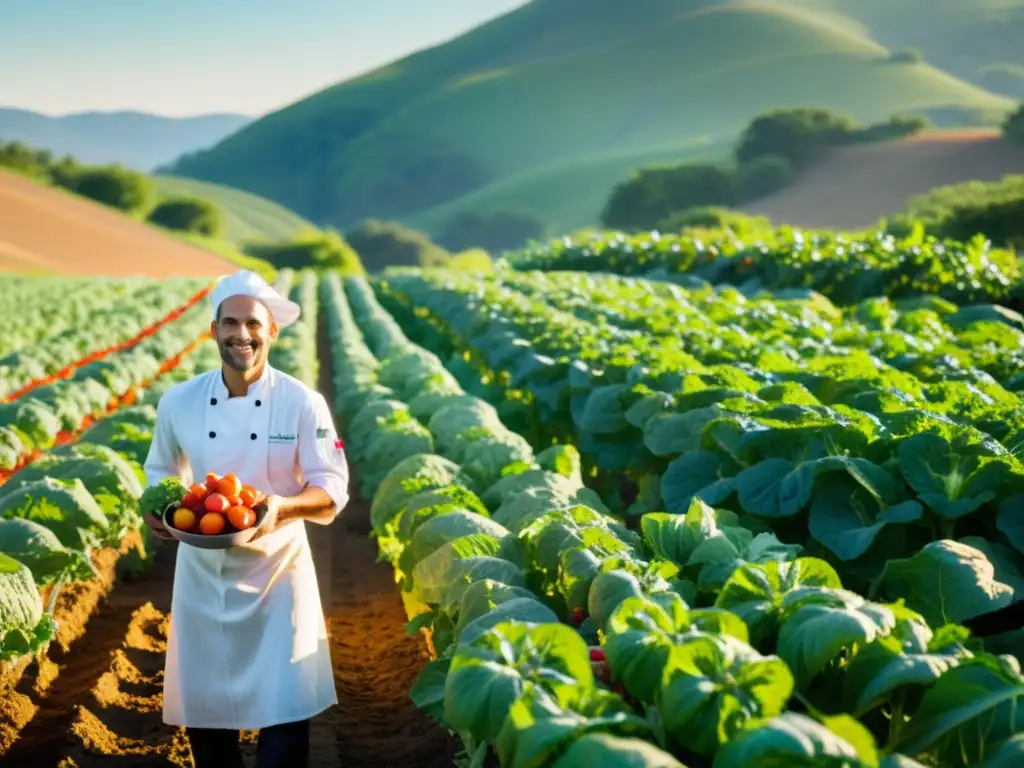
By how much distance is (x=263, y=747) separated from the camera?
12.6ft

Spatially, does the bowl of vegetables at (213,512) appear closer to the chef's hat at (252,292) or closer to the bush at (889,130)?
the chef's hat at (252,292)

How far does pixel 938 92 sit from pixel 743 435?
137 m

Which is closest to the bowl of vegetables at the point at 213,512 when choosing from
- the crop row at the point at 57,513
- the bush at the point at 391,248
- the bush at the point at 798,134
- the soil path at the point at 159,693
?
the crop row at the point at 57,513

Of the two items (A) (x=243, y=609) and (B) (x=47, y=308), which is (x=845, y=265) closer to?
(B) (x=47, y=308)

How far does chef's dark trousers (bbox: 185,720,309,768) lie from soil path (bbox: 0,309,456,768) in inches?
31.3

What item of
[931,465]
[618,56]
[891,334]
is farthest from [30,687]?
[618,56]

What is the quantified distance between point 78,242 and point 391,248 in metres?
36.7


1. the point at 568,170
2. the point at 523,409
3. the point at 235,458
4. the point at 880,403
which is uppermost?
the point at 235,458

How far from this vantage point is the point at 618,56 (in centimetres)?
15888

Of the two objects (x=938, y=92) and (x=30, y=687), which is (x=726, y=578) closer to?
(x=30, y=687)

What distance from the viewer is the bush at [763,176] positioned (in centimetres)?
7481

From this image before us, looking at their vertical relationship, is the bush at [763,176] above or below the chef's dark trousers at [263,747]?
below

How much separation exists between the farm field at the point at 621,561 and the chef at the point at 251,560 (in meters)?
0.45

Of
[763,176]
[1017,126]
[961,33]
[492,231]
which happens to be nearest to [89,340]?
[1017,126]
